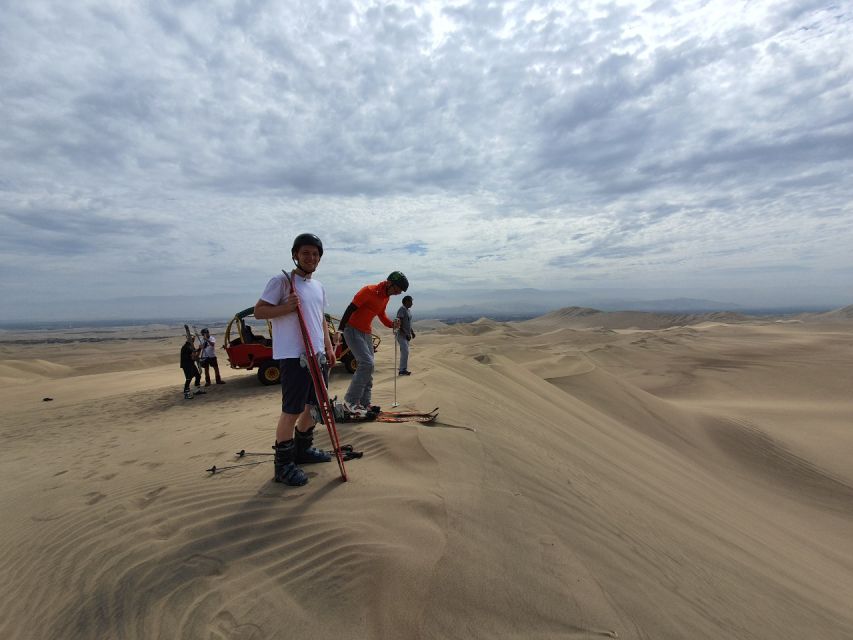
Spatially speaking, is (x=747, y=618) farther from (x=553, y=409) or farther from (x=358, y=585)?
(x=553, y=409)

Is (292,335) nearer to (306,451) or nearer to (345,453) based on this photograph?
(306,451)

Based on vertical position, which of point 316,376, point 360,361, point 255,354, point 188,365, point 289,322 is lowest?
point 188,365

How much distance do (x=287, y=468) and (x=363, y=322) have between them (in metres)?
2.23

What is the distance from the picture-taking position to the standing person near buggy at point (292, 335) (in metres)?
3.07

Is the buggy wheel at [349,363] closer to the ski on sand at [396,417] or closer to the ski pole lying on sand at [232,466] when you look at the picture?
the ski on sand at [396,417]

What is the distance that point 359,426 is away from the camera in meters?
4.33

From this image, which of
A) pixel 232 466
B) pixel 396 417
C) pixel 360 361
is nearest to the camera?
pixel 232 466

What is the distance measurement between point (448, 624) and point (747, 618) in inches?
78.5

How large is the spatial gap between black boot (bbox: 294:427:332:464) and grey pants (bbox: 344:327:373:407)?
4.87ft

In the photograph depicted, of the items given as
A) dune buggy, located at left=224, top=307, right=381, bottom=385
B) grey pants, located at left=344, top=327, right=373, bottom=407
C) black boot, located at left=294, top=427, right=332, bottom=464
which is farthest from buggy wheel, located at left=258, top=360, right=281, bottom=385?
black boot, located at left=294, top=427, right=332, bottom=464

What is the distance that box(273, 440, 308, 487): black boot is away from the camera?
10.2ft

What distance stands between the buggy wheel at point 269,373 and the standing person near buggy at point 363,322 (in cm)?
538

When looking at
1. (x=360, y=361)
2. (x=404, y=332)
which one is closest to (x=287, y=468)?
(x=360, y=361)

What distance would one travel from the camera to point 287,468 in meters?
3.14
